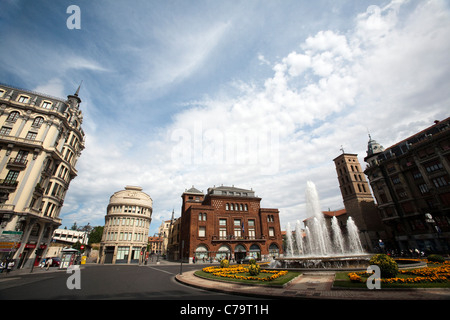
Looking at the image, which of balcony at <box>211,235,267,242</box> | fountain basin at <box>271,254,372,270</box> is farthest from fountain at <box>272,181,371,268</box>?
balcony at <box>211,235,267,242</box>

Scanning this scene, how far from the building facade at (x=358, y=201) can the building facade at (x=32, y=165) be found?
209 ft

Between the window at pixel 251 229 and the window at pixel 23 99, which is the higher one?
the window at pixel 23 99

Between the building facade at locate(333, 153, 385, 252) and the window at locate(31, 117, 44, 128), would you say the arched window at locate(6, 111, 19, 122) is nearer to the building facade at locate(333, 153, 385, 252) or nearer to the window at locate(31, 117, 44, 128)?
the window at locate(31, 117, 44, 128)

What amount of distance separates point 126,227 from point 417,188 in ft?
224

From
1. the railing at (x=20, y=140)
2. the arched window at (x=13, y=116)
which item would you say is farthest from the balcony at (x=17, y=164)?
the arched window at (x=13, y=116)

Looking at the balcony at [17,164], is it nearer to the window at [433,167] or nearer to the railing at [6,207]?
the railing at [6,207]

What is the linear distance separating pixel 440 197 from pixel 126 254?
68961 millimetres

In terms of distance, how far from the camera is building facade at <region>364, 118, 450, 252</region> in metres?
32.8

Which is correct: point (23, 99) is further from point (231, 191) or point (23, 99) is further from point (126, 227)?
point (231, 191)

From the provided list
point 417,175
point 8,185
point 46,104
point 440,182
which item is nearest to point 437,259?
point 440,182

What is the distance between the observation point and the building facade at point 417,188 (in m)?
32.8

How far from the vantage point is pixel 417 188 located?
122ft

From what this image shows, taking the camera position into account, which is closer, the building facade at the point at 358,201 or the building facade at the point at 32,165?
the building facade at the point at 32,165
